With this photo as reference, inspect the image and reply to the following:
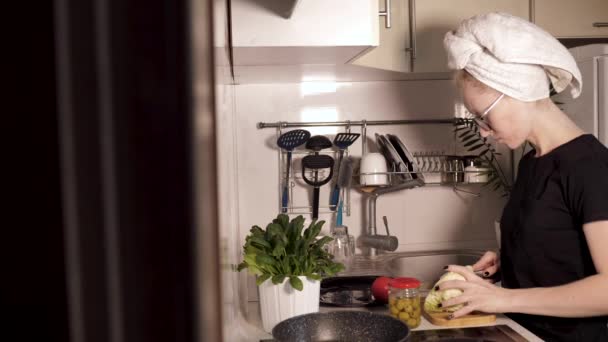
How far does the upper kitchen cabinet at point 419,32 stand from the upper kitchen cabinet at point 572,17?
0.20 meters

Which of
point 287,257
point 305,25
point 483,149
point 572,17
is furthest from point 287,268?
point 572,17

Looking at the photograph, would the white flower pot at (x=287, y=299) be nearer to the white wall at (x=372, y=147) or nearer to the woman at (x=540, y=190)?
the woman at (x=540, y=190)

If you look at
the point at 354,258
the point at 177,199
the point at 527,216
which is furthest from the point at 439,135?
the point at 177,199

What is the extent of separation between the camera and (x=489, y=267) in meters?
→ 1.63

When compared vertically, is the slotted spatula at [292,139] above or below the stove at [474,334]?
above

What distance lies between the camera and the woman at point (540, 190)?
4.01 ft

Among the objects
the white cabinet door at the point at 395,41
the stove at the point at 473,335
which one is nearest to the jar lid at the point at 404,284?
the stove at the point at 473,335

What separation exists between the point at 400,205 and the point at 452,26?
0.67 meters

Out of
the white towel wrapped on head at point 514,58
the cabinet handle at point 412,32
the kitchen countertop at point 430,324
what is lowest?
the kitchen countertop at point 430,324

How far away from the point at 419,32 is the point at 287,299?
109 cm

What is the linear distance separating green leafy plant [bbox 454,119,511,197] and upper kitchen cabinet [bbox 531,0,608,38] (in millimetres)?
418

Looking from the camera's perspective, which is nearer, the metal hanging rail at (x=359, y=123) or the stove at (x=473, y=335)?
the stove at (x=473, y=335)

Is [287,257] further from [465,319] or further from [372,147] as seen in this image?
[372,147]

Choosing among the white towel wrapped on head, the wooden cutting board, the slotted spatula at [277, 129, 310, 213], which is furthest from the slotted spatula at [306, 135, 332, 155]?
the wooden cutting board
